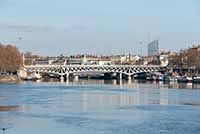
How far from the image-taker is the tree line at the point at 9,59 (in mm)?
91812

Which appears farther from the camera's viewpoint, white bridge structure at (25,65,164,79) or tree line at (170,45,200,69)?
tree line at (170,45,200,69)

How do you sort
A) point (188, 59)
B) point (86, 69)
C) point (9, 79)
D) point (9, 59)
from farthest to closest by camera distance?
point (188, 59) < point (86, 69) < point (9, 59) < point (9, 79)

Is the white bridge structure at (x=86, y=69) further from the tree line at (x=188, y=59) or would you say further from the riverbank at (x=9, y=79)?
the riverbank at (x=9, y=79)

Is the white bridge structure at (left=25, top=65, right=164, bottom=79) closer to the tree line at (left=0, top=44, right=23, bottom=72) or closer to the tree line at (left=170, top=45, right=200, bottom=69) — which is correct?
the tree line at (left=170, top=45, right=200, bottom=69)

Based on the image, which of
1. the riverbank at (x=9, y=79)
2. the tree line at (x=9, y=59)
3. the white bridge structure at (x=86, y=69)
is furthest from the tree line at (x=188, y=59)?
the tree line at (x=9, y=59)

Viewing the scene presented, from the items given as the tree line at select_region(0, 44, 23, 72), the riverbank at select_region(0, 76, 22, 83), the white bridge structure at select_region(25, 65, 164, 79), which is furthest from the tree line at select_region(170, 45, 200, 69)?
the tree line at select_region(0, 44, 23, 72)

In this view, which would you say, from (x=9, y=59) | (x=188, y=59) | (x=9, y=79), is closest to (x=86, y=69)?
(x=9, y=59)

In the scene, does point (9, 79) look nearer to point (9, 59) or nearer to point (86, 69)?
point (9, 59)

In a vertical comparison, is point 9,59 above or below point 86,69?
above

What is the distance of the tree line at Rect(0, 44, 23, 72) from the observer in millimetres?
91812

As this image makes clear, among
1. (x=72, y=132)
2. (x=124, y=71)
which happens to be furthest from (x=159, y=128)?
(x=124, y=71)

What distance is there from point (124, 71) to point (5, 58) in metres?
25.8

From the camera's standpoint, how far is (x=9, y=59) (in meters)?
92.6

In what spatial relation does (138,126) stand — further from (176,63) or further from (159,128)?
(176,63)
